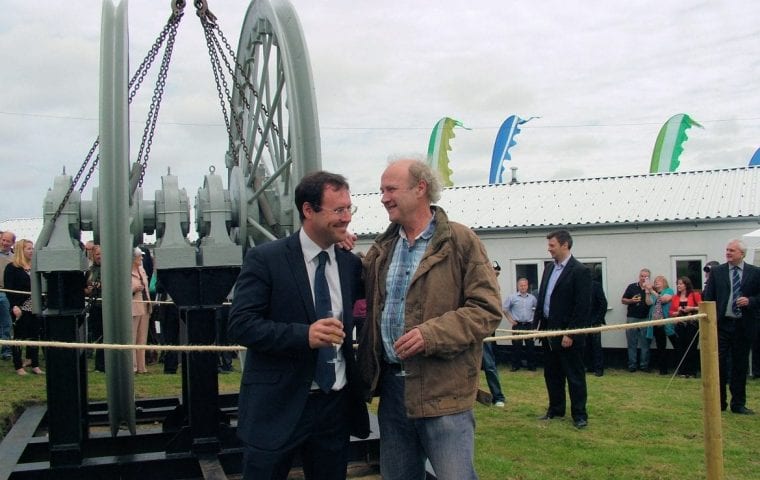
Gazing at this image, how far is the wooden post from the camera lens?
15.1 ft

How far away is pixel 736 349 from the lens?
8633 millimetres

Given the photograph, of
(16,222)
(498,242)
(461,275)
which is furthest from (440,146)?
(461,275)

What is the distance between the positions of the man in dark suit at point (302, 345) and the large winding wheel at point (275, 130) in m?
2.07

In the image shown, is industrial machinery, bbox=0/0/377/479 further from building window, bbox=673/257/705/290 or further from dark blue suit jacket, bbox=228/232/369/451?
building window, bbox=673/257/705/290

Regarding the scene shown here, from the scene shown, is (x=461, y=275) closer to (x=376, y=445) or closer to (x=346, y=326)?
(x=346, y=326)

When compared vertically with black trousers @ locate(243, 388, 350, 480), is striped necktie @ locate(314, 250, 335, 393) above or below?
above

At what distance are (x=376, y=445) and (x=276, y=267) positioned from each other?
3011 mm

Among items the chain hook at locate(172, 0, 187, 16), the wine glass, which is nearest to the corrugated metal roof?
the chain hook at locate(172, 0, 187, 16)

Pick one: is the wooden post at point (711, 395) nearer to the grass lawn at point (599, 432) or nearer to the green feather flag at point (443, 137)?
the grass lawn at point (599, 432)

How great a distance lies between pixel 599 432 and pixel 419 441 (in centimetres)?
474

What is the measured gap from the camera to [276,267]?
3.30 meters

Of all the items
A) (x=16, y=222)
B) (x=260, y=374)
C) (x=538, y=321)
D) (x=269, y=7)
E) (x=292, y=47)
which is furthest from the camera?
(x=16, y=222)

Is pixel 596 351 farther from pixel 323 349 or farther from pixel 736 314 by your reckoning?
pixel 323 349

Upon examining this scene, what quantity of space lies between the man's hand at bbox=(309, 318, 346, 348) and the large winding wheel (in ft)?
8.02
